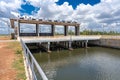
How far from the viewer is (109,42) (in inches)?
1427

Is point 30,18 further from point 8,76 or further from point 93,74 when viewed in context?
point 8,76

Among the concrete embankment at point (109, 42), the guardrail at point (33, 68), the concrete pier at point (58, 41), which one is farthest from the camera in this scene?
the concrete embankment at point (109, 42)

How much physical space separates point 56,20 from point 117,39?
1672cm

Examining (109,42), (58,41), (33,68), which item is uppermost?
(33,68)

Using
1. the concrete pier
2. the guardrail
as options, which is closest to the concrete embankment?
the concrete pier

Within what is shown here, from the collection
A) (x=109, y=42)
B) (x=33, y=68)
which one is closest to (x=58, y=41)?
(x=109, y=42)

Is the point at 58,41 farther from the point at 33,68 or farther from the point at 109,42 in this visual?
the point at 33,68

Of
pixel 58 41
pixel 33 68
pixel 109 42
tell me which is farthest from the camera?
pixel 109 42

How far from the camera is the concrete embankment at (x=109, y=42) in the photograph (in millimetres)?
33847

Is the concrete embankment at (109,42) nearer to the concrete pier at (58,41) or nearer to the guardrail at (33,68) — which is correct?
the concrete pier at (58,41)

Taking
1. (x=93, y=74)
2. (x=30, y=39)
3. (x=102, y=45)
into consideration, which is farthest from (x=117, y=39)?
(x=93, y=74)

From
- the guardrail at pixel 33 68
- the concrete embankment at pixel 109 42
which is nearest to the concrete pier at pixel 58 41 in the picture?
the concrete embankment at pixel 109 42

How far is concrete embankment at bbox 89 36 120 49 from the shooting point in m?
33.8

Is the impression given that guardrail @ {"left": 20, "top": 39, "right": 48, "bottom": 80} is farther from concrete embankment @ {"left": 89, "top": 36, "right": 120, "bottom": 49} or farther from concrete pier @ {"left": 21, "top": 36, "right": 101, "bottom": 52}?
concrete embankment @ {"left": 89, "top": 36, "right": 120, "bottom": 49}
